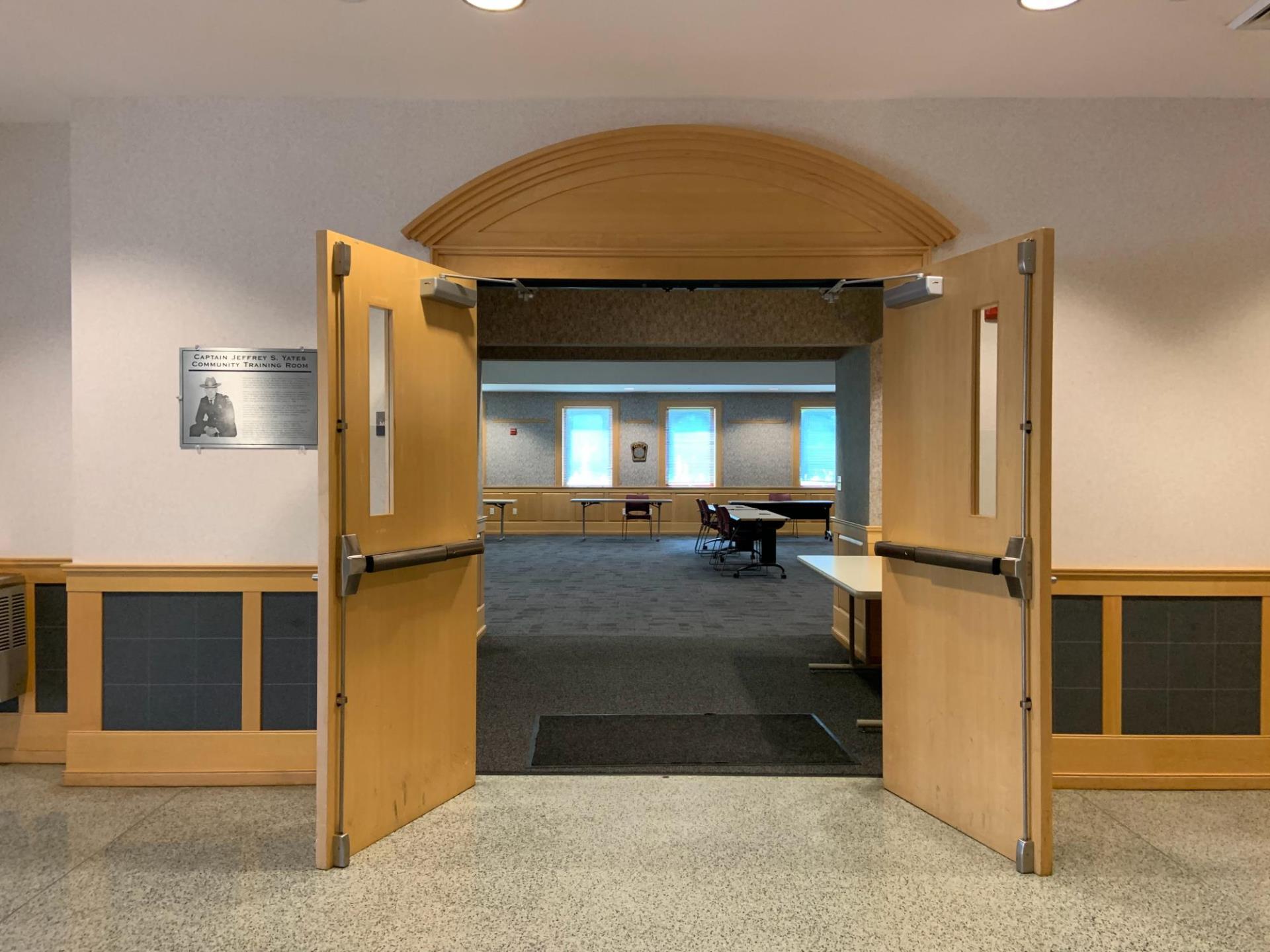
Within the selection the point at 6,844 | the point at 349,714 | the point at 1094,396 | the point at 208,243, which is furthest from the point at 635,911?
the point at 208,243

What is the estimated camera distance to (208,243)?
3.56 m

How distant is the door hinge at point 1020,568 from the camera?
9.00 feet

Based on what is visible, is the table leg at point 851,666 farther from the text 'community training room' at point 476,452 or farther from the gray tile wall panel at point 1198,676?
the gray tile wall panel at point 1198,676

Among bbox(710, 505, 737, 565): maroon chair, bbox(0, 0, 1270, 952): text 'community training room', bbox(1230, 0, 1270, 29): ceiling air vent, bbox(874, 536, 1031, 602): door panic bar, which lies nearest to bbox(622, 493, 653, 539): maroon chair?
bbox(710, 505, 737, 565): maroon chair

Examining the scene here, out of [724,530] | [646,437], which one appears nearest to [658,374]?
[646,437]

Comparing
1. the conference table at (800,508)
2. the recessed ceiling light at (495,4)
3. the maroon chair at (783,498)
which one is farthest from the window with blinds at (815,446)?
the recessed ceiling light at (495,4)

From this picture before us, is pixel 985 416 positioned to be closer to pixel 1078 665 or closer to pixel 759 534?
pixel 1078 665

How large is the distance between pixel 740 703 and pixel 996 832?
6.51 feet

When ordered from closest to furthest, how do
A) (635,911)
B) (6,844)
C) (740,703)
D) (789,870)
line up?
(635,911) → (789,870) → (6,844) → (740,703)

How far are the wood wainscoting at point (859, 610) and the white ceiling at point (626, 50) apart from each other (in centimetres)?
300

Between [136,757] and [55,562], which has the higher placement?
[55,562]

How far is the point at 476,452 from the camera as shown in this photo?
379 cm

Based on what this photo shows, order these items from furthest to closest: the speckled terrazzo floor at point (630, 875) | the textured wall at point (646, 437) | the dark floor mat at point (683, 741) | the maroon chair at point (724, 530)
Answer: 1. the textured wall at point (646, 437)
2. the maroon chair at point (724, 530)
3. the dark floor mat at point (683, 741)
4. the speckled terrazzo floor at point (630, 875)

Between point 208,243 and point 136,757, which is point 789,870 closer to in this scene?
point 136,757
